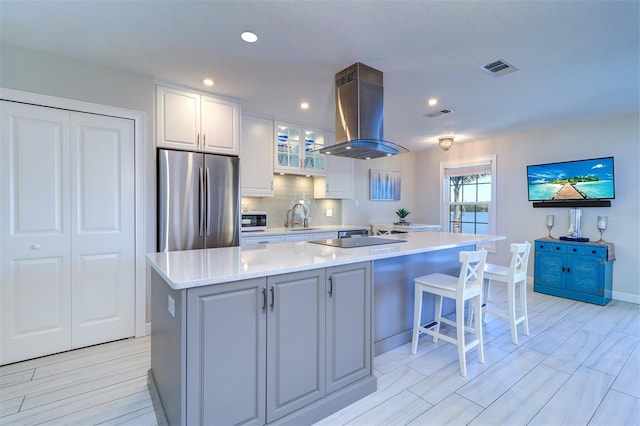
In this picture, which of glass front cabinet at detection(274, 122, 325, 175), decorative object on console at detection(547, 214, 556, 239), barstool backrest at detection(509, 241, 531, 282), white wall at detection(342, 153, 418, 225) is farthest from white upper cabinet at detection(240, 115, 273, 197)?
decorative object on console at detection(547, 214, 556, 239)

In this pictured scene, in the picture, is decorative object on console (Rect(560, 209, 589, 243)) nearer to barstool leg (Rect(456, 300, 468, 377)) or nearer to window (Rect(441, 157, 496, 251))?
window (Rect(441, 157, 496, 251))

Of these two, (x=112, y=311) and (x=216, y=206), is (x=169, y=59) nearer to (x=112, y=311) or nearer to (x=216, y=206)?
(x=216, y=206)

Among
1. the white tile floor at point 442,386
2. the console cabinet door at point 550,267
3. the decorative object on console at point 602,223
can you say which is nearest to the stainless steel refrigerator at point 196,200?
the white tile floor at point 442,386

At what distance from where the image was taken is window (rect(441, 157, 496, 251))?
5457 millimetres

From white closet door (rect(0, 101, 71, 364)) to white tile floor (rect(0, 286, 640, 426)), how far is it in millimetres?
251

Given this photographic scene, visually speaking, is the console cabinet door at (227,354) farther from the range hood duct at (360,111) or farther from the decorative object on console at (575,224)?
the decorative object on console at (575,224)

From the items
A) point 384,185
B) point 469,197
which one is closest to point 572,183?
point 469,197

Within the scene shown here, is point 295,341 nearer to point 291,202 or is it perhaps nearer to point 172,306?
point 172,306

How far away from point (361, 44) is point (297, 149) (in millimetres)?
2313

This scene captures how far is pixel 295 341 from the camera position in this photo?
1.73 meters

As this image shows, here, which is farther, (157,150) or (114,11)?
(157,150)

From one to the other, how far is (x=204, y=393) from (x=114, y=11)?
241 cm

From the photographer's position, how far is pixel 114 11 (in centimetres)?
198

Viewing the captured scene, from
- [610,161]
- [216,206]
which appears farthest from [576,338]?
[216,206]
